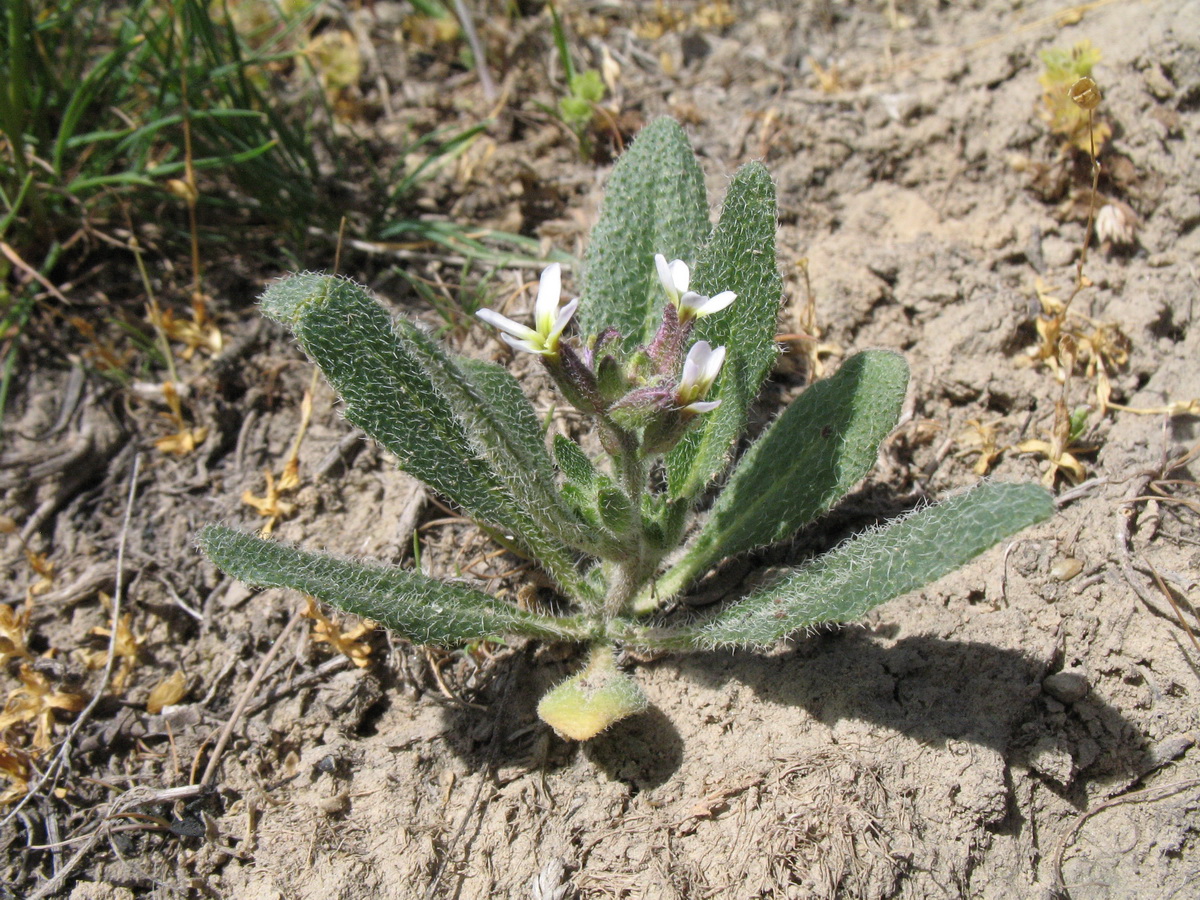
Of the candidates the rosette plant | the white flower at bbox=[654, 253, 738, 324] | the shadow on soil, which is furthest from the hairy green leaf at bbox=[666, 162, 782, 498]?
the shadow on soil

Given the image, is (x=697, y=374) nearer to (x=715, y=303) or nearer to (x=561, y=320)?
(x=715, y=303)

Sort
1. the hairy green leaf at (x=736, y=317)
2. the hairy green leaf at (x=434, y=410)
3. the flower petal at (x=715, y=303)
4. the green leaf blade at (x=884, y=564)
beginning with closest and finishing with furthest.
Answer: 1. the green leaf blade at (x=884, y=564)
2. the flower petal at (x=715, y=303)
3. the hairy green leaf at (x=434, y=410)
4. the hairy green leaf at (x=736, y=317)

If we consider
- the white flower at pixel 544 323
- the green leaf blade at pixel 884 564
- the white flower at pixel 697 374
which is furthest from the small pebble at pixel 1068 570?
the white flower at pixel 544 323

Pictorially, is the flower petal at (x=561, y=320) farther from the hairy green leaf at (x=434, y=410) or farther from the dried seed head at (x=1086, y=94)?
the dried seed head at (x=1086, y=94)

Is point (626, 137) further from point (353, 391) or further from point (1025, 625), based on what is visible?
point (1025, 625)

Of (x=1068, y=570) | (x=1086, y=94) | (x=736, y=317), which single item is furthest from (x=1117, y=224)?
(x=736, y=317)

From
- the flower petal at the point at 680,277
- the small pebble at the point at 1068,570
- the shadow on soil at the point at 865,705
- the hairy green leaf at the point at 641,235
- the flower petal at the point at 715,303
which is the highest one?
the flower petal at the point at 680,277

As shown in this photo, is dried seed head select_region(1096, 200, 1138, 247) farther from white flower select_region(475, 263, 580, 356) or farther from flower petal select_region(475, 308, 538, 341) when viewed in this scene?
flower petal select_region(475, 308, 538, 341)
